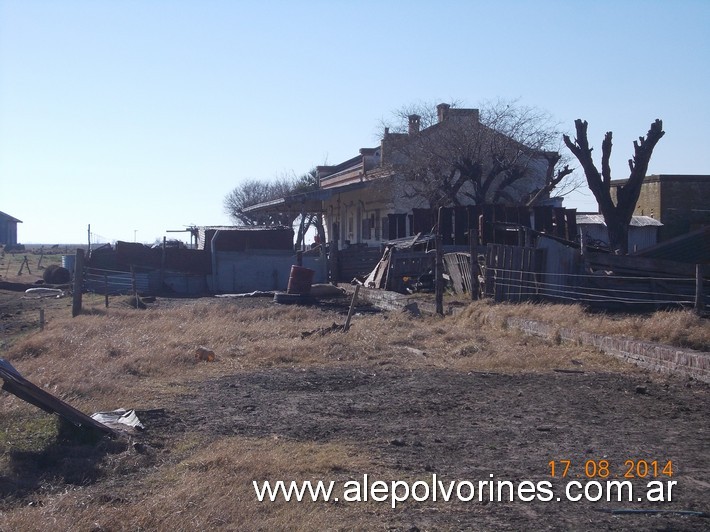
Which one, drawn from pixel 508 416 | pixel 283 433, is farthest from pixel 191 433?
pixel 508 416

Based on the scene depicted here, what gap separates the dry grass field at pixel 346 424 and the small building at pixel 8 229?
80.2 m

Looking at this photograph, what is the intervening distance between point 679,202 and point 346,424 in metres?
32.5

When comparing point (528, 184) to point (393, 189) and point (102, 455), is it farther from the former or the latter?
point (102, 455)

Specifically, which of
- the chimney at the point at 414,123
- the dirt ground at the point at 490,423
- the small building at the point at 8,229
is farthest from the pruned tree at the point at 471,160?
the small building at the point at 8,229

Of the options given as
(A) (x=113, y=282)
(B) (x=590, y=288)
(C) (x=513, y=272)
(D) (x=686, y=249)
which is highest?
(D) (x=686, y=249)

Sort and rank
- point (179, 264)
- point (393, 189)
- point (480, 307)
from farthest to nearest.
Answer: point (393, 189) < point (179, 264) < point (480, 307)

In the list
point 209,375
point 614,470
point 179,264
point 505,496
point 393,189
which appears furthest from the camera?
point 393,189

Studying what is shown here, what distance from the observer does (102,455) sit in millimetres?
7055

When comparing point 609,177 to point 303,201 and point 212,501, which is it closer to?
point 303,201

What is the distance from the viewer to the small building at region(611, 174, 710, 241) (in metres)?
36.6

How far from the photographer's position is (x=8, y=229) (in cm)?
9206

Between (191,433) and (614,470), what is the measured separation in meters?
3.86

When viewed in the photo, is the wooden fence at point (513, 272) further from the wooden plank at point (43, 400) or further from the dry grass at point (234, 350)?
the wooden plank at point (43, 400)

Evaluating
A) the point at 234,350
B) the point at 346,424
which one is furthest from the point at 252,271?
the point at 346,424
